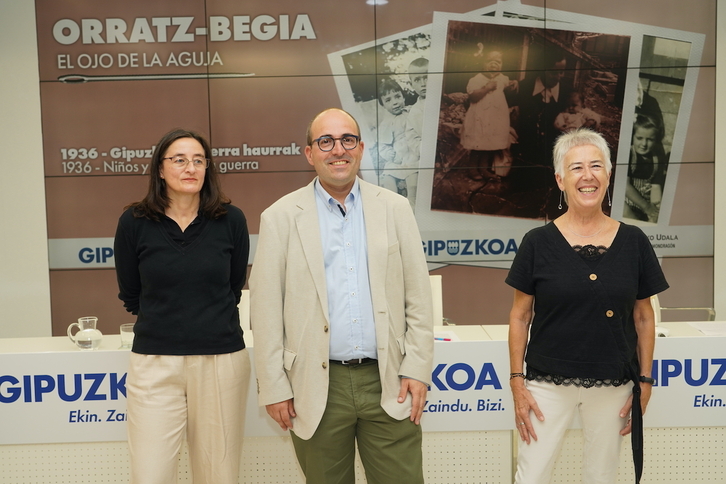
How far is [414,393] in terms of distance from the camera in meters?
2.01

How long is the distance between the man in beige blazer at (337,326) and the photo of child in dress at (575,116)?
Result: 368 centimetres

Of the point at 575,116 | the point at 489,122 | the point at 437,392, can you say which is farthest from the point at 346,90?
the point at 437,392

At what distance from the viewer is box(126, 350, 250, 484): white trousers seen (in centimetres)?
214

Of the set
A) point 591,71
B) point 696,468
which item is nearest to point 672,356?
point 696,468

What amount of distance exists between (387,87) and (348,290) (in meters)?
3.62

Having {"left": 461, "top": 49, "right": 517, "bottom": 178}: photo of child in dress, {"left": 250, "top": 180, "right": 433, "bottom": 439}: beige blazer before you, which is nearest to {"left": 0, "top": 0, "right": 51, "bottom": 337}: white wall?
{"left": 461, "top": 49, "right": 517, "bottom": 178}: photo of child in dress

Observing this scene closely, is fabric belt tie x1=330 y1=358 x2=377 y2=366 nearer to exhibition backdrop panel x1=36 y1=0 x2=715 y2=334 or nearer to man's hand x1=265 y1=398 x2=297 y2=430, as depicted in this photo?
man's hand x1=265 y1=398 x2=297 y2=430

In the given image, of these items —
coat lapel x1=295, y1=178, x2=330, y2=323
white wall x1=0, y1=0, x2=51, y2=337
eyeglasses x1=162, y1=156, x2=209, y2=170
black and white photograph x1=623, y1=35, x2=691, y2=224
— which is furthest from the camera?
black and white photograph x1=623, y1=35, x2=691, y2=224

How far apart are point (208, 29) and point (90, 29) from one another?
942 millimetres

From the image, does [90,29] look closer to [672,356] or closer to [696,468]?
[672,356]

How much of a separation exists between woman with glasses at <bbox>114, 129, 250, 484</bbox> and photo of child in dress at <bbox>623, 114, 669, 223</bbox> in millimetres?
4194

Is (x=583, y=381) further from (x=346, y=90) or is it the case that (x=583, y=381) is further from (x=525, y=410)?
(x=346, y=90)

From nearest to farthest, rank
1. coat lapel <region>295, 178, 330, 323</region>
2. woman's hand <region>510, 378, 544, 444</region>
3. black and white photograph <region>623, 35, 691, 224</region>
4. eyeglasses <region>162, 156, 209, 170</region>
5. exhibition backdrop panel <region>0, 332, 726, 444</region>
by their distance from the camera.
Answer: coat lapel <region>295, 178, 330, 323</region> → woman's hand <region>510, 378, 544, 444</region> → eyeglasses <region>162, 156, 209, 170</region> → exhibition backdrop panel <region>0, 332, 726, 444</region> → black and white photograph <region>623, 35, 691, 224</region>

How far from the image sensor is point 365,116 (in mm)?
5340
